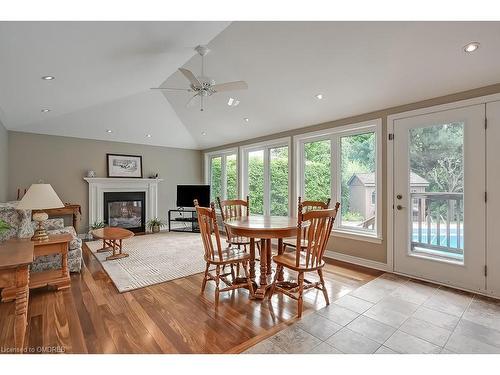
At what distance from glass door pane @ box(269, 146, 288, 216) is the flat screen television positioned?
1858 millimetres

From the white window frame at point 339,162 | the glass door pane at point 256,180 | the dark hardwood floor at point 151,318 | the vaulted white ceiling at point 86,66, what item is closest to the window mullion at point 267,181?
the glass door pane at point 256,180

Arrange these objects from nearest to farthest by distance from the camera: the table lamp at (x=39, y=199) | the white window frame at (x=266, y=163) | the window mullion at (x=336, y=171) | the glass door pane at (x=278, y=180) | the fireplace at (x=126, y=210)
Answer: the table lamp at (x=39, y=199), the window mullion at (x=336, y=171), the white window frame at (x=266, y=163), the glass door pane at (x=278, y=180), the fireplace at (x=126, y=210)

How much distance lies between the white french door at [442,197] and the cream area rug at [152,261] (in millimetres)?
2833

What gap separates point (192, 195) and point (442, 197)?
16.8 feet

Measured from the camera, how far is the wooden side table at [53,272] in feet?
8.89

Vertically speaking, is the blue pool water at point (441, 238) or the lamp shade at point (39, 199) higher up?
the lamp shade at point (39, 199)

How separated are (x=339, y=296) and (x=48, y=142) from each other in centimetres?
624

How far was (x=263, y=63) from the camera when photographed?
10.4 ft

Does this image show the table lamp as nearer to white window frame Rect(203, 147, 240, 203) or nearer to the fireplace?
the fireplace

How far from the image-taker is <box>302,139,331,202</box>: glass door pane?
4301 millimetres

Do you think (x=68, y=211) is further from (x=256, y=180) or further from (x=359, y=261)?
(x=359, y=261)

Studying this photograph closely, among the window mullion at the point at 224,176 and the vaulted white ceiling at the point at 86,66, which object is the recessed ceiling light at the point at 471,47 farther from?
the window mullion at the point at 224,176
